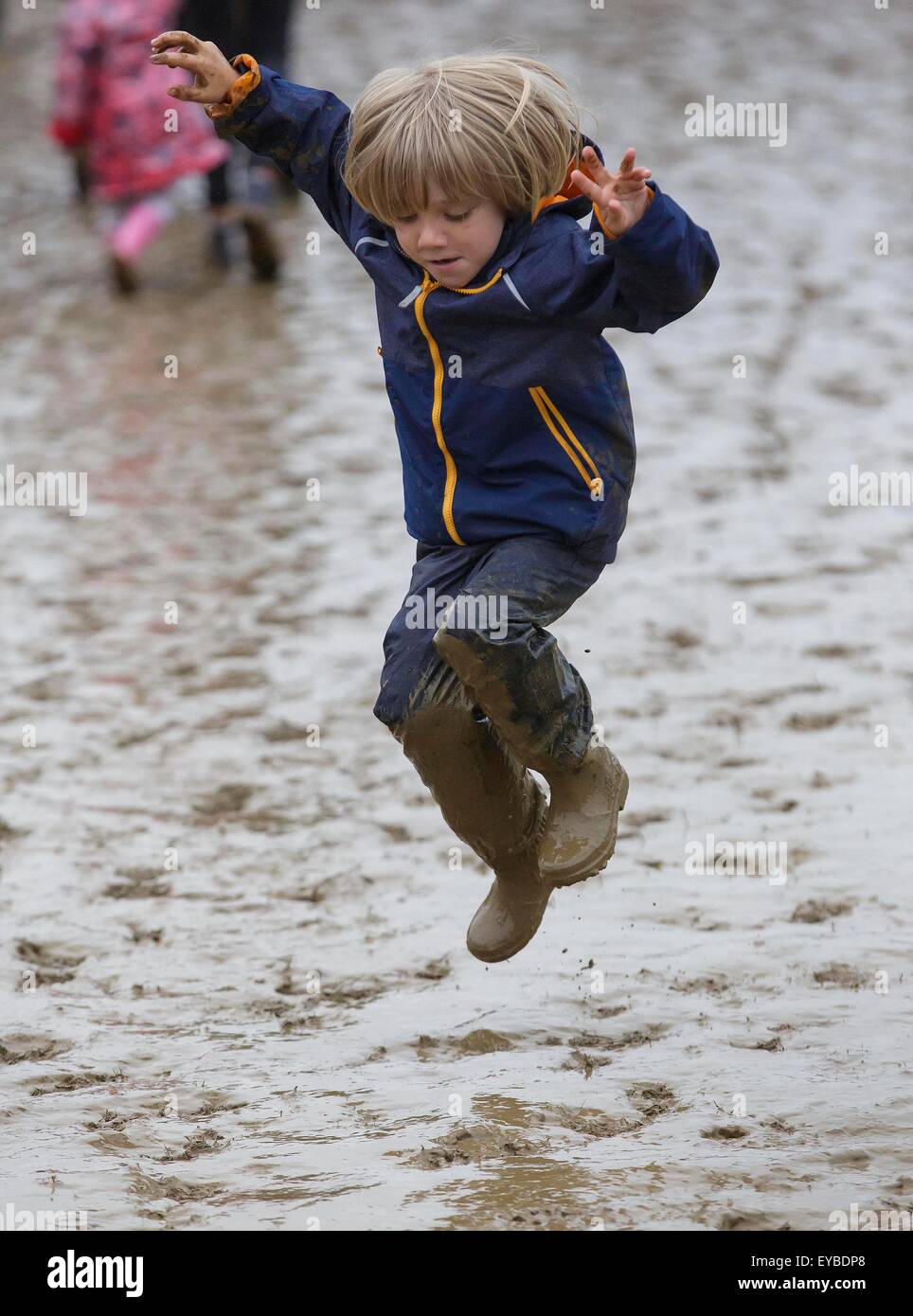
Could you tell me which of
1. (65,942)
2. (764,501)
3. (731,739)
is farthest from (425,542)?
(764,501)

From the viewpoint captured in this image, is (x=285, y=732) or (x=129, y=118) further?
(x=129, y=118)

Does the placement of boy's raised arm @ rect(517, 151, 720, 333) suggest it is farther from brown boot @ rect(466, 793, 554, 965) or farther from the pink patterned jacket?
the pink patterned jacket

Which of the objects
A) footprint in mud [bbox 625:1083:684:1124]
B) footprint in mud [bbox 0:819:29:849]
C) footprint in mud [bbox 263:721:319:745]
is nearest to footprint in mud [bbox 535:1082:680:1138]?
footprint in mud [bbox 625:1083:684:1124]

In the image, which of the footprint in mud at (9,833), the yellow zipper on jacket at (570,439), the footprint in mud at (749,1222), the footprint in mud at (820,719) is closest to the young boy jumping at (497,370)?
the yellow zipper on jacket at (570,439)

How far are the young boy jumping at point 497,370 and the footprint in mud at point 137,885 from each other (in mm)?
1089

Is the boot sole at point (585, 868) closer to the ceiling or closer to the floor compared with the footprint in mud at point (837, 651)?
closer to the floor

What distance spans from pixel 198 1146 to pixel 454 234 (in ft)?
5.15

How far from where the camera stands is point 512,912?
150 inches

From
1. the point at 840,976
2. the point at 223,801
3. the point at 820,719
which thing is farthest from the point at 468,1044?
the point at 820,719

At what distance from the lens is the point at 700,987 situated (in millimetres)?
4074

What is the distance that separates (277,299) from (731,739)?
18.2ft

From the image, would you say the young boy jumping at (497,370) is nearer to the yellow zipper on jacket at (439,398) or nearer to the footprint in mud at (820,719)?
the yellow zipper on jacket at (439,398)

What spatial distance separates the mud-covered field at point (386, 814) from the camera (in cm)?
337

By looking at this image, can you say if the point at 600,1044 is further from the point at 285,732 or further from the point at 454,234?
the point at 285,732
